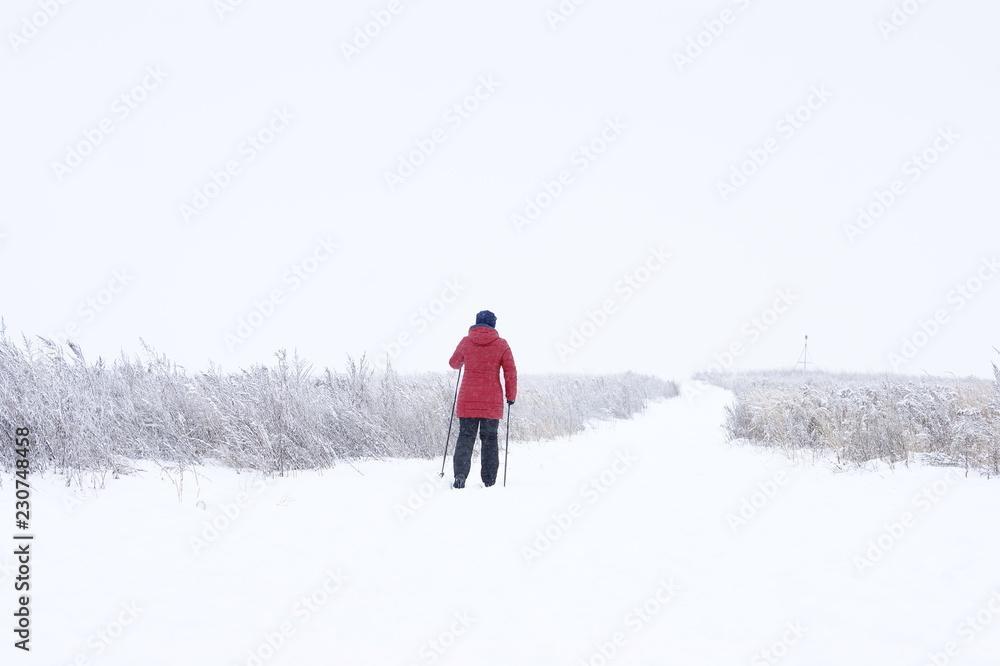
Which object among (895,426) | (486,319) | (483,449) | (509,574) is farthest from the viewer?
(895,426)

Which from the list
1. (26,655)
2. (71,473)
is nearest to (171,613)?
(26,655)

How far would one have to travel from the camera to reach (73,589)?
3111mm

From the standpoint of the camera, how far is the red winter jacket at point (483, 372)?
708 cm

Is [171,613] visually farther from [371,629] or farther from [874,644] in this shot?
[874,644]

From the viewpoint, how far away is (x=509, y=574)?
3.80 meters

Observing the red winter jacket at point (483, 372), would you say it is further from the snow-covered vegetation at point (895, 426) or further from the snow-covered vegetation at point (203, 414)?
the snow-covered vegetation at point (895, 426)

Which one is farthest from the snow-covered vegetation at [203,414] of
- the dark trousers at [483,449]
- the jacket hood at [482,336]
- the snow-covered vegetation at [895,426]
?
the snow-covered vegetation at [895,426]

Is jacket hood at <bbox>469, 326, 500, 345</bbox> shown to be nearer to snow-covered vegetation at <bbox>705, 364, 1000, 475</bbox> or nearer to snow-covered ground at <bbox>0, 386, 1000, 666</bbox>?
snow-covered ground at <bbox>0, 386, 1000, 666</bbox>

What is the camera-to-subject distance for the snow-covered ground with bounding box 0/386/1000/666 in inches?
110

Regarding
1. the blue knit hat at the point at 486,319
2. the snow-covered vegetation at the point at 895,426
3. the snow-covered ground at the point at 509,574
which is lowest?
the snow-covered ground at the point at 509,574

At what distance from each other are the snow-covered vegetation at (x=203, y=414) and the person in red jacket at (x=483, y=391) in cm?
187

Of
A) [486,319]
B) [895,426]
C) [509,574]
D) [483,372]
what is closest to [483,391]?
[483,372]

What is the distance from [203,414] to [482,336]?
3711mm

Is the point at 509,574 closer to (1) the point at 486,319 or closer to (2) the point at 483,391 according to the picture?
(2) the point at 483,391
